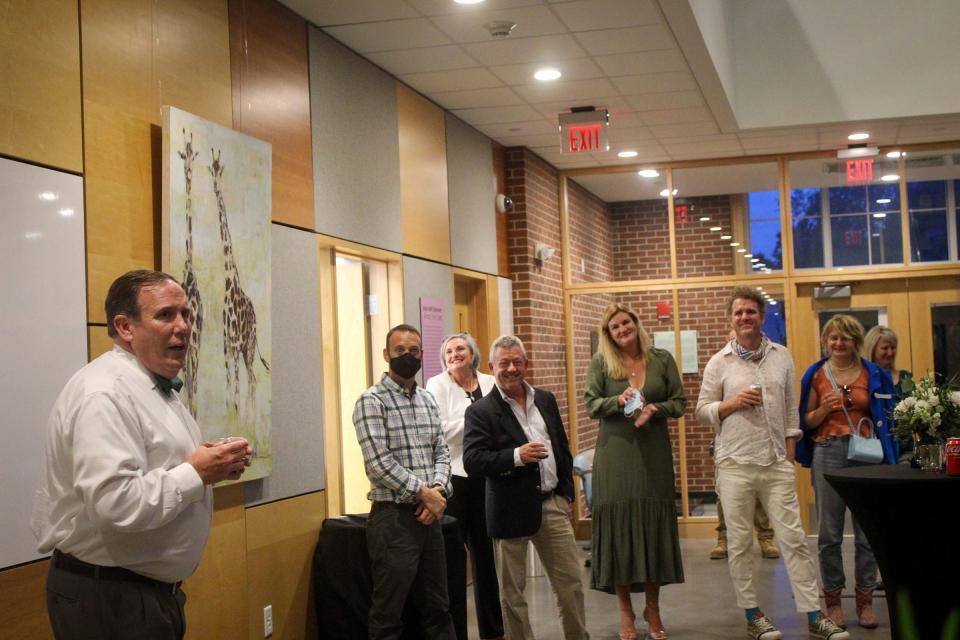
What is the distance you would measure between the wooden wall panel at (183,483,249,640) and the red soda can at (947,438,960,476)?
9.85 feet

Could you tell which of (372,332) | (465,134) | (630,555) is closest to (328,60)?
(372,332)

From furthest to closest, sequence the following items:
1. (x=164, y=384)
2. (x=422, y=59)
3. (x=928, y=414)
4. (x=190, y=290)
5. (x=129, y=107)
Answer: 1. (x=422, y=59)
2. (x=928, y=414)
3. (x=190, y=290)
4. (x=129, y=107)
5. (x=164, y=384)

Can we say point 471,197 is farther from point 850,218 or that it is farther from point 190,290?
point 190,290

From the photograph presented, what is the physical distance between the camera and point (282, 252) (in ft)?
17.3

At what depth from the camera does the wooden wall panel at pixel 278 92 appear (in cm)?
498

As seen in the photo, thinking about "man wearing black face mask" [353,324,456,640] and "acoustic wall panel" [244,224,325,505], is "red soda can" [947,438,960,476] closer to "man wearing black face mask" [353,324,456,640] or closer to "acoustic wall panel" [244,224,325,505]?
"man wearing black face mask" [353,324,456,640]

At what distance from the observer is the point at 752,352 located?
5652 millimetres

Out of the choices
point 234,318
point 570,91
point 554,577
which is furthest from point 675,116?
point 234,318

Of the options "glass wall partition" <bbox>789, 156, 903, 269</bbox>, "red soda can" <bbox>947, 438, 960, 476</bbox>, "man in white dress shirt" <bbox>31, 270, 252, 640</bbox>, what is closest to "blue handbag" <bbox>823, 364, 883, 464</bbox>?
"red soda can" <bbox>947, 438, 960, 476</bbox>

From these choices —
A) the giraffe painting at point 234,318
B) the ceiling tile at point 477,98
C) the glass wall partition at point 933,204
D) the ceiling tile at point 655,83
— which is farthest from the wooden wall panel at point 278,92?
the glass wall partition at point 933,204

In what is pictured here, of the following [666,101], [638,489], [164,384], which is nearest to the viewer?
[164,384]

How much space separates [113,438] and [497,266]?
6.30 meters

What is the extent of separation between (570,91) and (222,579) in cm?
423

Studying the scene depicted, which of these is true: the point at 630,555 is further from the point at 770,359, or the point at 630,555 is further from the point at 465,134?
the point at 465,134
